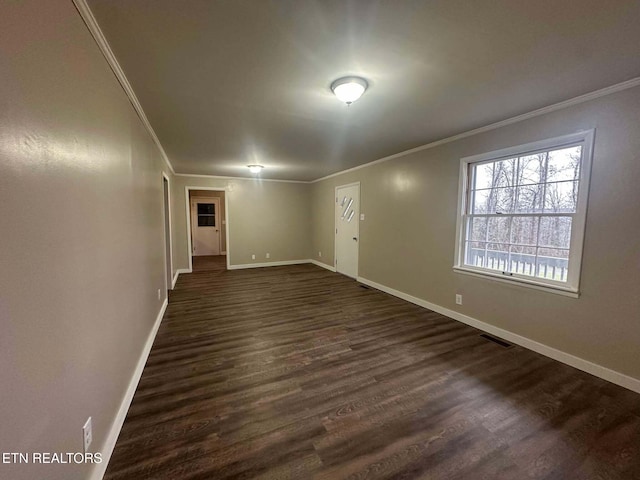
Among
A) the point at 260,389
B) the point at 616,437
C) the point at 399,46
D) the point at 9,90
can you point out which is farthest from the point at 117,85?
the point at 616,437

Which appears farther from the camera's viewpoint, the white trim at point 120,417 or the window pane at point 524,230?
the window pane at point 524,230

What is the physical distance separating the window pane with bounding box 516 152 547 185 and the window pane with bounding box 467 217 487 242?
578mm

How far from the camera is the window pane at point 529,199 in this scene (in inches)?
106

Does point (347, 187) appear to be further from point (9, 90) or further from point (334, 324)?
point (9, 90)

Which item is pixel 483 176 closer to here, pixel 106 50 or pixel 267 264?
A: pixel 106 50

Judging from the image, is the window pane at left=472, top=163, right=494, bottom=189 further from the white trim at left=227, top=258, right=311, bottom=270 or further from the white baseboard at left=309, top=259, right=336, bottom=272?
the white trim at left=227, top=258, right=311, bottom=270

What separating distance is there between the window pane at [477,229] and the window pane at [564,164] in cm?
78

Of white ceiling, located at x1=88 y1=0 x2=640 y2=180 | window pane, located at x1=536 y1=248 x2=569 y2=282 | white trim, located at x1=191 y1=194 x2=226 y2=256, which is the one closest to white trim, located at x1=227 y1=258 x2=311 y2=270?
white trim, located at x1=191 y1=194 x2=226 y2=256

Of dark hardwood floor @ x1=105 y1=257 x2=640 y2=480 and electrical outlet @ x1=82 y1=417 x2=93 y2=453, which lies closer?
electrical outlet @ x1=82 y1=417 x2=93 y2=453

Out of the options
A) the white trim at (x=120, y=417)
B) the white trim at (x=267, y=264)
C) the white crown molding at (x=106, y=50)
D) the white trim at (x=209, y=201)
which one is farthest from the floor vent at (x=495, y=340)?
the white trim at (x=209, y=201)

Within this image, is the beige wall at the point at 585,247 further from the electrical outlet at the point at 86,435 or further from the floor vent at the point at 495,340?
the electrical outlet at the point at 86,435


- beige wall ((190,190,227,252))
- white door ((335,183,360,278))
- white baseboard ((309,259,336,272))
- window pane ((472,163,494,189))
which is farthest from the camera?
beige wall ((190,190,227,252))

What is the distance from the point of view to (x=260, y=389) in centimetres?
210

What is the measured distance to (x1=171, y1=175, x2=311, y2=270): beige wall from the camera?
20.4ft
